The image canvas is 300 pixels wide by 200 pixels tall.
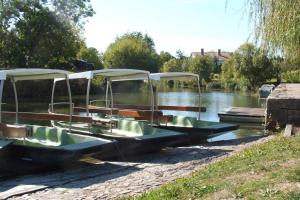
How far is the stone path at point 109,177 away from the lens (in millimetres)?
8367

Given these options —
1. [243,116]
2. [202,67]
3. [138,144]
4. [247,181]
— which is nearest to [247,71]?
[202,67]

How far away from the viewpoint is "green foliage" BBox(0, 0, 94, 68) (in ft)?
146

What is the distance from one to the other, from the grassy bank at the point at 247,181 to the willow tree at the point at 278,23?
6.71 feet

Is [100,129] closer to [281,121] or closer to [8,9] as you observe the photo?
[281,121]

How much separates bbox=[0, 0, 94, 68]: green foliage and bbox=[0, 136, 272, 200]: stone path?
3430 cm

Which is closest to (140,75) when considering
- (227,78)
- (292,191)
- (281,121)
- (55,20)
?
(281,121)

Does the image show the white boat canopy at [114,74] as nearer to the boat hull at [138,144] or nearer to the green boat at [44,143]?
the green boat at [44,143]

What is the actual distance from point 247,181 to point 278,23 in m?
3.12

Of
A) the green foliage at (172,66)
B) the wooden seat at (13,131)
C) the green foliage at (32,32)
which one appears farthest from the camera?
the green foliage at (172,66)

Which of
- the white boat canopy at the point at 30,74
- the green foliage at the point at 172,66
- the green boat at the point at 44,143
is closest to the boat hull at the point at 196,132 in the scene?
the green boat at the point at 44,143

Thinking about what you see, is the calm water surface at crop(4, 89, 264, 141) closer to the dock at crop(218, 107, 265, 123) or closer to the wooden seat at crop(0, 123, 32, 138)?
the dock at crop(218, 107, 265, 123)

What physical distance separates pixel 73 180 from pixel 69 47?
39617 millimetres

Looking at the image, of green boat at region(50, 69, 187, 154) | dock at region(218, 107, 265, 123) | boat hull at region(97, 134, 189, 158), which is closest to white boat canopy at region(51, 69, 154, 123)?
green boat at region(50, 69, 187, 154)

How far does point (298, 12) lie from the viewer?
7742 millimetres
